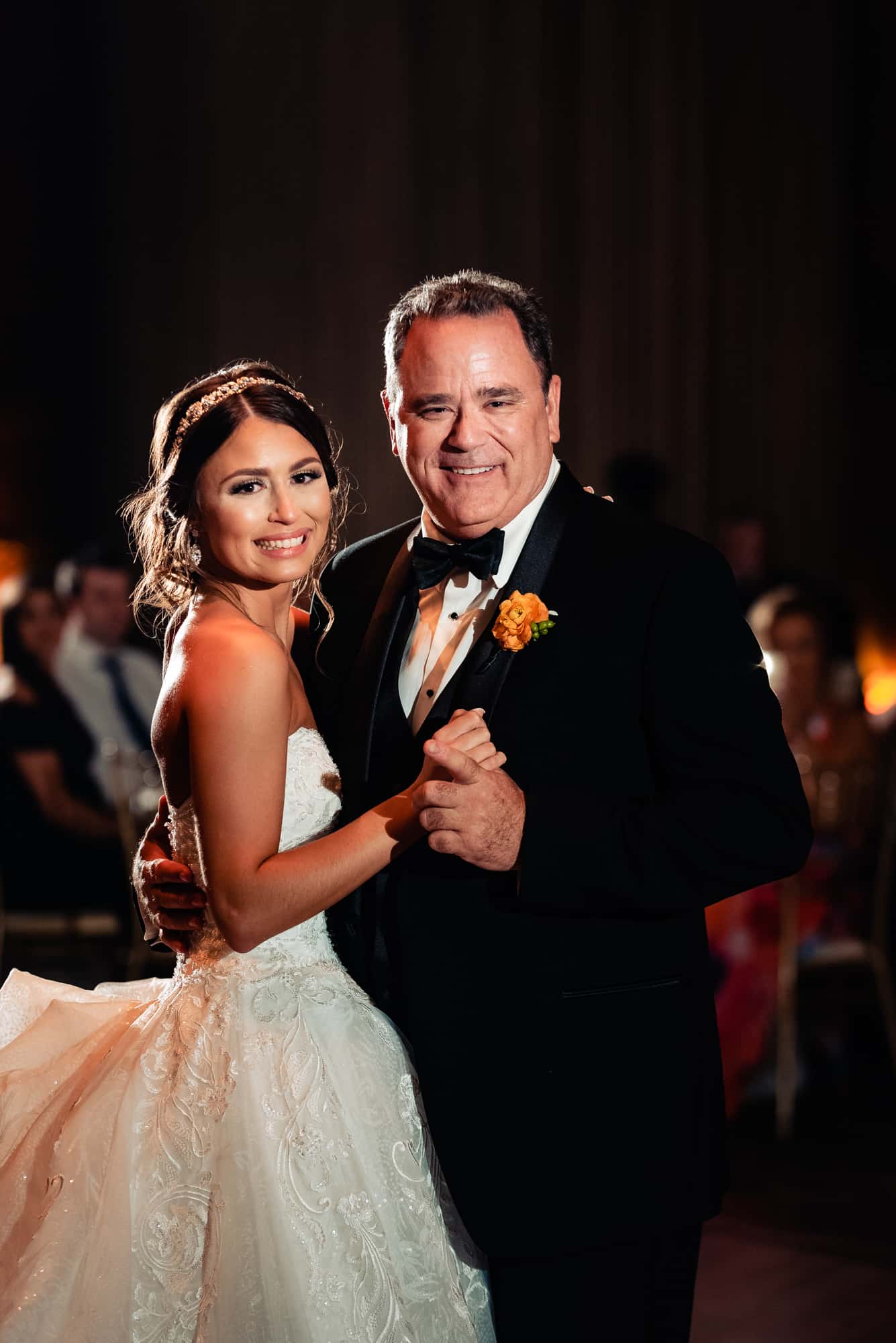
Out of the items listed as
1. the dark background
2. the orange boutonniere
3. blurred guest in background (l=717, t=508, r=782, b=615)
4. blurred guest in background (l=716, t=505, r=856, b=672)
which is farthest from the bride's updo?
the dark background

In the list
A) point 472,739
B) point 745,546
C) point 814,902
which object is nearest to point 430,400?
point 472,739

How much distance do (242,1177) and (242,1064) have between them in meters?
0.15

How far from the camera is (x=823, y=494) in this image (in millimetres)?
9352

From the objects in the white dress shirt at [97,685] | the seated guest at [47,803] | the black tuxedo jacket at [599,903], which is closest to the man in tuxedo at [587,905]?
the black tuxedo jacket at [599,903]

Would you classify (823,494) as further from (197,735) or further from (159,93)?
(197,735)

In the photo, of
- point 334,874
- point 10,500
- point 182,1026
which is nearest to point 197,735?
point 334,874

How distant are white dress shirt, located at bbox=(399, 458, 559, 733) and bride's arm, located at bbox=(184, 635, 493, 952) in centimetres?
19

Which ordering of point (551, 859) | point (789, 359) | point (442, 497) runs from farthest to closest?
1. point (789, 359)
2. point (442, 497)
3. point (551, 859)

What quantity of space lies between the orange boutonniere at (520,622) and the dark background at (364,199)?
19.3 ft

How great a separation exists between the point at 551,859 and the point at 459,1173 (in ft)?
1.47

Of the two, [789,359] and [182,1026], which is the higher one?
[789,359]

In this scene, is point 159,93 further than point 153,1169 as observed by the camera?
Yes

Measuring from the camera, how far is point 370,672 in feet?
6.96

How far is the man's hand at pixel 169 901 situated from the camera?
2127 mm
